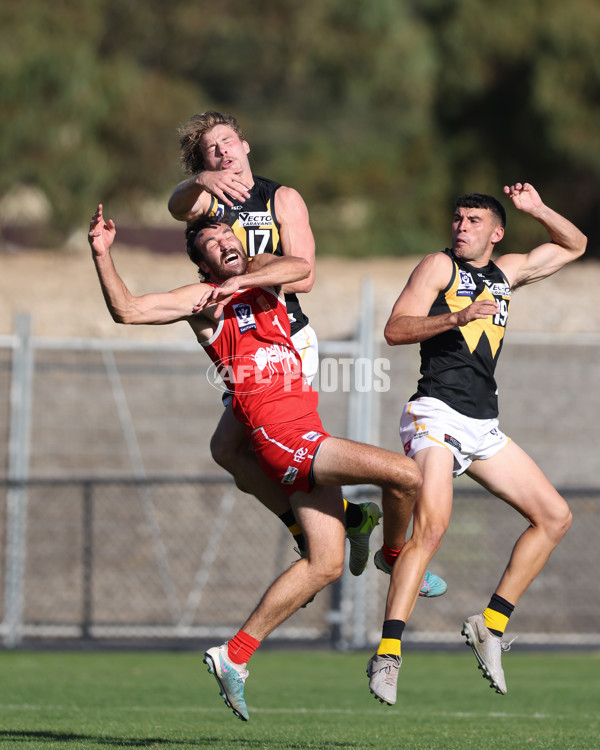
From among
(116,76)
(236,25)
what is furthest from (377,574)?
(236,25)

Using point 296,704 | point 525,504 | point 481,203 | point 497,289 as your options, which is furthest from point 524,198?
point 296,704

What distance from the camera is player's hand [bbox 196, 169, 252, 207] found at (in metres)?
6.93

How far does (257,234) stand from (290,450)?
142cm

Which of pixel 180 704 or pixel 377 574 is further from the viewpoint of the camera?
pixel 377 574

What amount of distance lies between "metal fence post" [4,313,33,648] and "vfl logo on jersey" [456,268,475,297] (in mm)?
6949

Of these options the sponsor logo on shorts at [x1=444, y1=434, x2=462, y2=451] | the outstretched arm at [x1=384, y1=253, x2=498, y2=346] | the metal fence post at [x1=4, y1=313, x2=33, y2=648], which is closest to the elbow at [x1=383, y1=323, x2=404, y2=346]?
the outstretched arm at [x1=384, y1=253, x2=498, y2=346]

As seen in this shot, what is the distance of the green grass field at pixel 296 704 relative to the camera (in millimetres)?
7711

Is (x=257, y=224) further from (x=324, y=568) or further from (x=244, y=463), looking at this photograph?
(x=324, y=568)

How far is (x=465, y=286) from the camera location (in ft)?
25.0

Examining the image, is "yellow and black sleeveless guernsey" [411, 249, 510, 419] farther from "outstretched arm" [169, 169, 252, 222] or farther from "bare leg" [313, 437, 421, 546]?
"outstretched arm" [169, 169, 252, 222]

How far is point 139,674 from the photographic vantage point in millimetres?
11641

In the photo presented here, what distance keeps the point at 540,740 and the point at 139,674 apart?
16.5 ft

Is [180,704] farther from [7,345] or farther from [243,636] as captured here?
[7,345]

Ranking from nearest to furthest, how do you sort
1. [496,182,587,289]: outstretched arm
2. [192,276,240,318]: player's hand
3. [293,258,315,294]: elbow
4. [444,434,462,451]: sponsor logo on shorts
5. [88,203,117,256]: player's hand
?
1. [192,276,240,318]: player's hand
2. [88,203,117,256]: player's hand
3. [293,258,315,294]: elbow
4. [444,434,462,451]: sponsor logo on shorts
5. [496,182,587,289]: outstretched arm
